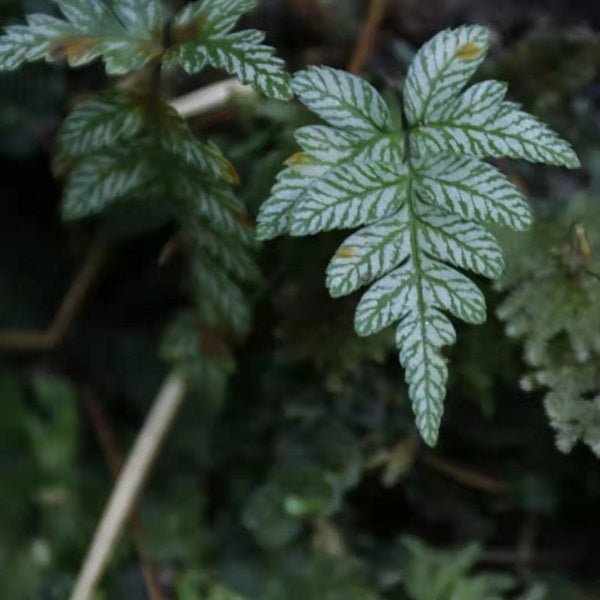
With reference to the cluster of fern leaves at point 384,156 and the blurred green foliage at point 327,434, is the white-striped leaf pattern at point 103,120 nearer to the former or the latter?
the cluster of fern leaves at point 384,156

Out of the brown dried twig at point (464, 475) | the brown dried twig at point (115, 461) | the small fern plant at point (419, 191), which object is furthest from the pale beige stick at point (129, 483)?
the small fern plant at point (419, 191)

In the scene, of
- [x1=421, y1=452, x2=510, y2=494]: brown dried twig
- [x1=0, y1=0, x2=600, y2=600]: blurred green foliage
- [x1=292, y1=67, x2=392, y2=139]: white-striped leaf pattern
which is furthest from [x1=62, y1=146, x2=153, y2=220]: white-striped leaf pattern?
[x1=421, y1=452, x2=510, y2=494]: brown dried twig

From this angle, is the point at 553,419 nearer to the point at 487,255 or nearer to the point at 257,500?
the point at 487,255

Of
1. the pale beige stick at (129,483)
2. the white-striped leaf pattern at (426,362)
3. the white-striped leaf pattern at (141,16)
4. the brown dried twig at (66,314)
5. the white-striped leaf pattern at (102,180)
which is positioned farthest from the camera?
the brown dried twig at (66,314)

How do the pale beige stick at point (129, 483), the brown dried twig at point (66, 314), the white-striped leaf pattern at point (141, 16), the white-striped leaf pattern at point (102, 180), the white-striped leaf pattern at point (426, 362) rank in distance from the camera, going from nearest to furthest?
the white-striped leaf pattern at point (426, 362), the white-striped leaf pattern at point (141, 16), the white-striped leaf pattern at point (102, 180), the pale beige stick at point (129, 483), the brown dried twig at point (66, 314)

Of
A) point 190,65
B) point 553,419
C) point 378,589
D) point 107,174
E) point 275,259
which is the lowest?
point 378,589

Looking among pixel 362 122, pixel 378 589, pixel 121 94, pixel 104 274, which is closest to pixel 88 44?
pixel 121 94

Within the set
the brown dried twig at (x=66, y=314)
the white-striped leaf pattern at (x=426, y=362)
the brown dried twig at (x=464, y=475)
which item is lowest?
the brown dried twig at (x=464, y=475)

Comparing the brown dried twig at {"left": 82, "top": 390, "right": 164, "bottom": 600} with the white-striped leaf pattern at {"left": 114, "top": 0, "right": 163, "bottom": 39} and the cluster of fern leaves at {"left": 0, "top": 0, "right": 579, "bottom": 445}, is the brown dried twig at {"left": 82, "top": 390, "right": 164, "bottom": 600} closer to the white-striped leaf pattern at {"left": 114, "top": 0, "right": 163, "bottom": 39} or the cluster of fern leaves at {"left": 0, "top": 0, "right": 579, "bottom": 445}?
the cluster of fern leaves at {"left": 0, "top": 0, "right": 579, "bottom": 445}
